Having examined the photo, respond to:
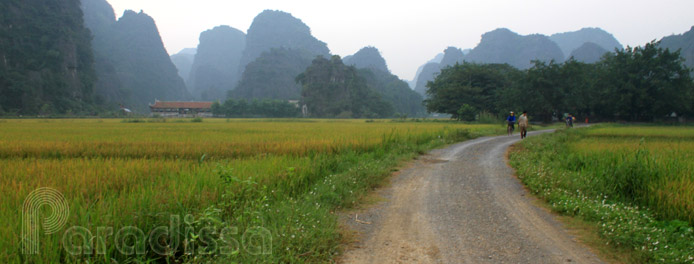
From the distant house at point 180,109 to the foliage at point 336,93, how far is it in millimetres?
23286

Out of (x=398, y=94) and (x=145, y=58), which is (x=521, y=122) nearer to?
(x=398, y=94)

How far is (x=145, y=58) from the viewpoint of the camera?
409 feet

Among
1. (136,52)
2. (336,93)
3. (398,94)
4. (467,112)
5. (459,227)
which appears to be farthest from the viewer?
(136,52)

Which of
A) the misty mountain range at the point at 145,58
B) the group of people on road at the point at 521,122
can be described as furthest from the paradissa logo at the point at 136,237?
the misty mountain range at the point at 145,58

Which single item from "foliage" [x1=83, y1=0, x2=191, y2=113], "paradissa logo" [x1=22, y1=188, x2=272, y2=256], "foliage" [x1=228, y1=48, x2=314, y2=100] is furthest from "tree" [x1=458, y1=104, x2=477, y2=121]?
"foliage" [x1=83, y1=0, x2=191, y2=113]

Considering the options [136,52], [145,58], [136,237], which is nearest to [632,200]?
[136,237]

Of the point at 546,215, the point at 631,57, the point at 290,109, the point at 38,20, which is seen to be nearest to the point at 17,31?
the point at 38,20

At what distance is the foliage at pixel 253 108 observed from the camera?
66.9 m

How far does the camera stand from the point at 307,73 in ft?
281

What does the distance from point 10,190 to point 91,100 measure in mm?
84770

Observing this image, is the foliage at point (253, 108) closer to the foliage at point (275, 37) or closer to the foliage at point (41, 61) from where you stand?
the foliage at point (41, 61)

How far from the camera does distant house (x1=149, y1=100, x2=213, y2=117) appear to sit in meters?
66.8

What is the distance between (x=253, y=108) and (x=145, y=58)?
262 ft

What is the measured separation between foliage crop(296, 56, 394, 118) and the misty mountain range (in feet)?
27.9
